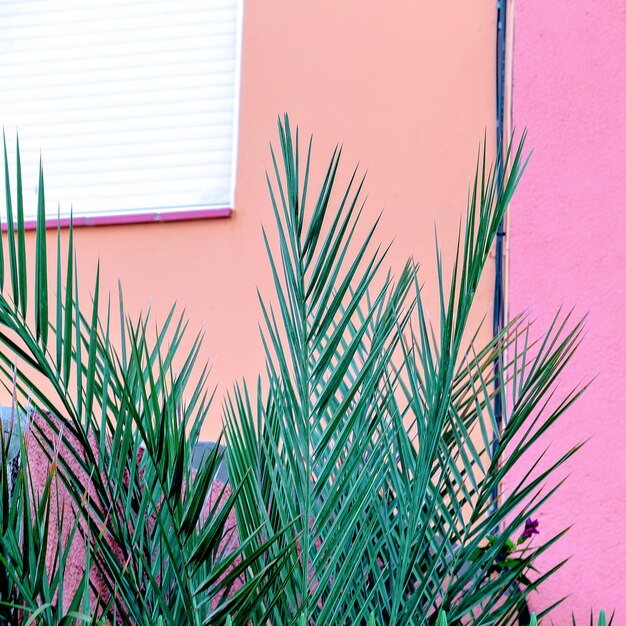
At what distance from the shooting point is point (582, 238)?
372 cm

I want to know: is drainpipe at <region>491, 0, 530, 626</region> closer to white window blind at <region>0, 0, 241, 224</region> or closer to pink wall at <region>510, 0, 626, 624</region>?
pink wall at <region>510, 0, 626, 624</region>

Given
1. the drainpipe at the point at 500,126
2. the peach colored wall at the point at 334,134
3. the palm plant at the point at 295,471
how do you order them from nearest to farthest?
the palm plant at the point at 295,471 → the drainpipe at the point at 500,126 → the peach colored wall at the point at 334,134

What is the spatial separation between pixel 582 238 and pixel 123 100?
194cm

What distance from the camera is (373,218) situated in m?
4.08

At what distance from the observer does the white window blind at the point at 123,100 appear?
4438 mm

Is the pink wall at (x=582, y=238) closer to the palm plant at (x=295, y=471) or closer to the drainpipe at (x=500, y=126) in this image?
the drainpipe at (x=500, y=126)

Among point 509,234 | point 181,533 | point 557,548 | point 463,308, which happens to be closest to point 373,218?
point 509,234


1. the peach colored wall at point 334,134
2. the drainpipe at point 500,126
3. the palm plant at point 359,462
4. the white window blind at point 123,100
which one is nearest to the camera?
the palm plant at point 359,462

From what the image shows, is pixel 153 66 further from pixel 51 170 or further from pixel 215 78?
pixel 51 170

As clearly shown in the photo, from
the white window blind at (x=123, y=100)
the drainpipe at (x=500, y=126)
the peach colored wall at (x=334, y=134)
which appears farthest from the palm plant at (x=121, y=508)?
the white window blind at (x=123, y=100)

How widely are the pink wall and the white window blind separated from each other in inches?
45.3

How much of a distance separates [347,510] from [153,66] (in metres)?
3.22

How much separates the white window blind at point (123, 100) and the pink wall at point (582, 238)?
1151mm

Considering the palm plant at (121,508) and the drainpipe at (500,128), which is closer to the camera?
the palm plant at (121,508)
